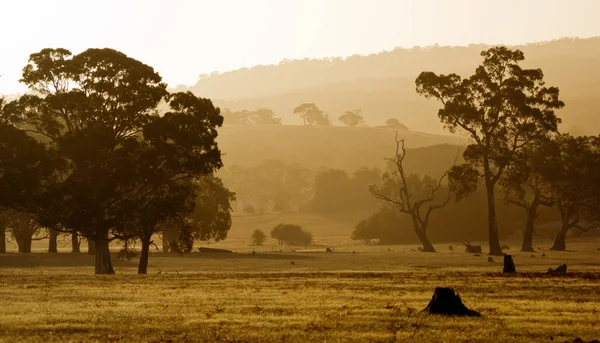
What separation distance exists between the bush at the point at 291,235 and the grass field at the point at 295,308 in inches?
3271

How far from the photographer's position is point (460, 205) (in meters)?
134

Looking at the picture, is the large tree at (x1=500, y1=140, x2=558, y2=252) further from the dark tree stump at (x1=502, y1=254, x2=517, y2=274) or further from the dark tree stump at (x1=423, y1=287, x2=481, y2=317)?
the dark tree stump at (x1=423, y1=287, x2=481, y2=317)

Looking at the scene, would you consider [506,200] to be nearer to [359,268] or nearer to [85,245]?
[359,268]

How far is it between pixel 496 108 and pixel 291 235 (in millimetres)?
54557

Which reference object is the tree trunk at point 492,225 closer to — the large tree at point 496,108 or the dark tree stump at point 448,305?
the large tree at point 496,108

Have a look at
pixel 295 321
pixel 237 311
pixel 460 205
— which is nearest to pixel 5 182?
pixel 237 311

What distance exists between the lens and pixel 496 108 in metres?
91.9

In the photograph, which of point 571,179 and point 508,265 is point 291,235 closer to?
point 571,179

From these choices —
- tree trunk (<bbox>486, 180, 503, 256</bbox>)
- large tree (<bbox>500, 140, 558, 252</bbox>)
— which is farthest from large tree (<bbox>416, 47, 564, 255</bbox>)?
large tree (<bbox>500, 140, 558, 252</bbox>)

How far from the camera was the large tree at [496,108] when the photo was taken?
91.1 metres

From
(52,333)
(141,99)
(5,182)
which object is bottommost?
(52,333)

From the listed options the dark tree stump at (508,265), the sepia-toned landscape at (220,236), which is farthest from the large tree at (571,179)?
the dark tree stump at (508,265)

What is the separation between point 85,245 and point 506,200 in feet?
238

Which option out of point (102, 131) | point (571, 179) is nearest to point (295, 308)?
point (102, 131)
